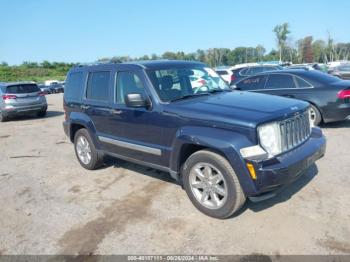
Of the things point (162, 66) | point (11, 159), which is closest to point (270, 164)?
point (162, 66)

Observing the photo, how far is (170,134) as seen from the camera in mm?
4258

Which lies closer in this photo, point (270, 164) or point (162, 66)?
point (270, 164)

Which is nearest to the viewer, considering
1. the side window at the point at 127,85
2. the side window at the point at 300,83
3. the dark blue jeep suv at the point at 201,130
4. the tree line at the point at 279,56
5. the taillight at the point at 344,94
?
the dark blue jeep suv at the point at 201,130

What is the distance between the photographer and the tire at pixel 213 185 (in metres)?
3.63

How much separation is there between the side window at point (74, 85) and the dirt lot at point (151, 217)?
61.2 inches

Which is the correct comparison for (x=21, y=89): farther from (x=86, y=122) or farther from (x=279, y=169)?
(x=279, y=169)

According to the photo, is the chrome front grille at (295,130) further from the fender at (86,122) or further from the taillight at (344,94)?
the taillight at (344,94)

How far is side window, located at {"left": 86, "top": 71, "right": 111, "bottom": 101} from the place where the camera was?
539cm

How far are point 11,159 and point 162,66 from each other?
4888mm

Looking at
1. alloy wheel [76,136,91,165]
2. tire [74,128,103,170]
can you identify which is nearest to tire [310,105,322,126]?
tire [74,128,103,170]

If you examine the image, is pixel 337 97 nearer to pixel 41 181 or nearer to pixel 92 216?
pixel 92 216

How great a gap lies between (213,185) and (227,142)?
648 mm

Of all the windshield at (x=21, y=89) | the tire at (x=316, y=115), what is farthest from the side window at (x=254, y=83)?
the windshield at (x=21, y=89)

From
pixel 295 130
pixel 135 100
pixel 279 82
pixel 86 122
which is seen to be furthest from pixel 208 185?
pixel 279 82
